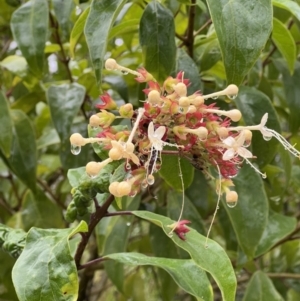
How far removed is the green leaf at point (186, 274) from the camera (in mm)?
535

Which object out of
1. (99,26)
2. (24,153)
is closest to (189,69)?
(99,26)

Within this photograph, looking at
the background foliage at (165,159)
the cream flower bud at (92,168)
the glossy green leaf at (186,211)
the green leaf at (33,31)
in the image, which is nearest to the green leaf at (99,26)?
the background foliage at (165,159)

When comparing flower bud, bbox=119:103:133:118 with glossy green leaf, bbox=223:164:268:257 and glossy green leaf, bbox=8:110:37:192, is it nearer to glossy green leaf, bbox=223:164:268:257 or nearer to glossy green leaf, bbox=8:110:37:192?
glossy green leaf, bbox=223:164:268:257

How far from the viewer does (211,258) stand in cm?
50

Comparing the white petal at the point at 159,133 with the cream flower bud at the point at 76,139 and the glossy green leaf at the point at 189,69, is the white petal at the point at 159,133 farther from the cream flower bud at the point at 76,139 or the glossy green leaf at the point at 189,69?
the glossy green leaf at the point at 189,69

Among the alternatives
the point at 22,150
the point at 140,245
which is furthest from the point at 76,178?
the point at 140,245

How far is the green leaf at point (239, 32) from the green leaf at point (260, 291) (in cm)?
44

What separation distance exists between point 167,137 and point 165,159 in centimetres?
13

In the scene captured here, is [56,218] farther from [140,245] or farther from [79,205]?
[79,205]

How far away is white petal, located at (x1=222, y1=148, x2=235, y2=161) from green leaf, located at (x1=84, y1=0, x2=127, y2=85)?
148 millimetres

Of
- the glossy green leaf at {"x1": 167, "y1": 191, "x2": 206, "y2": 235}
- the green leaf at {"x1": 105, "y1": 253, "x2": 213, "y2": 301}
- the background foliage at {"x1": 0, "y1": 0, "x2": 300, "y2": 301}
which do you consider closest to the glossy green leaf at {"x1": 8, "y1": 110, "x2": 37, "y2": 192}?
the background foliage at {"x1": 0, "y1": 0, "x2": 300, "y2": 301}

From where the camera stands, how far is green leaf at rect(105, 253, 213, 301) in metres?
0.53

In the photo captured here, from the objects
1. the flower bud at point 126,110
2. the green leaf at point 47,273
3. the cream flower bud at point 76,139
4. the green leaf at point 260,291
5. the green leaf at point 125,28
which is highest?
the flower bud at point 126,110

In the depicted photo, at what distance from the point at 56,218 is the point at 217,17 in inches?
22.9
